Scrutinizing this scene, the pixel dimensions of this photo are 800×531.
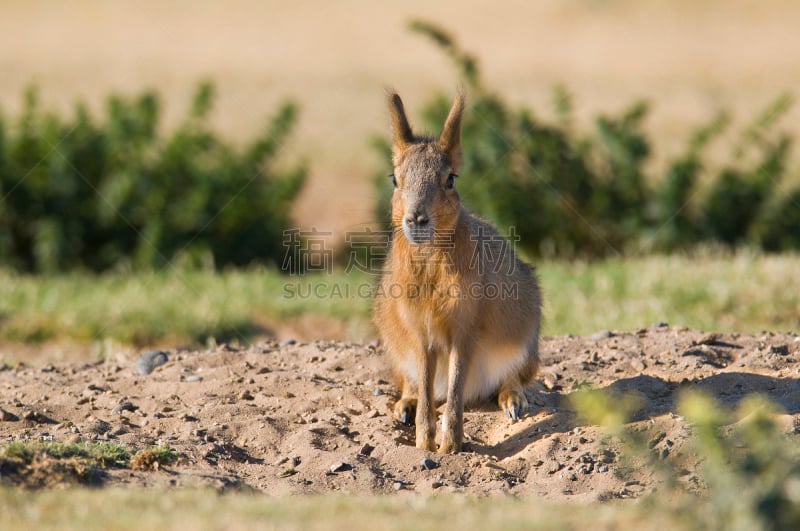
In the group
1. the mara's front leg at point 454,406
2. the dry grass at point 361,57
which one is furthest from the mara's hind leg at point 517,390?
the dry grass at point 361,57

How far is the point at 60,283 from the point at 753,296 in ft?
26.3

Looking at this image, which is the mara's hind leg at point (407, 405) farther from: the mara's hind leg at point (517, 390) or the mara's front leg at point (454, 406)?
the mara's hind leg at point (517, 390)

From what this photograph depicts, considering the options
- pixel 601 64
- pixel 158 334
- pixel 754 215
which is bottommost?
pixel 158 334

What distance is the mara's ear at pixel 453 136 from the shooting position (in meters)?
6.61

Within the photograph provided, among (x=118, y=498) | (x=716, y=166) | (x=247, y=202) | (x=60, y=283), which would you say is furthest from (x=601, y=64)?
(x=118, y=498)

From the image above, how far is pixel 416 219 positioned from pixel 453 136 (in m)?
0.80

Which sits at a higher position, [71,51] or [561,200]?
[71,51]

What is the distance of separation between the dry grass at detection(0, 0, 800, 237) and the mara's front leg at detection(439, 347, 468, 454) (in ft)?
34.6

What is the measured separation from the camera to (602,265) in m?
12.4

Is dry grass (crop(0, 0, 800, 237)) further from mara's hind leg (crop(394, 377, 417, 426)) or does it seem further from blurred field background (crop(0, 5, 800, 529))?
mara's hind leg (crop(394, 377, 417, 426))

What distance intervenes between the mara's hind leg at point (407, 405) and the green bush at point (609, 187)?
6756 millimetres

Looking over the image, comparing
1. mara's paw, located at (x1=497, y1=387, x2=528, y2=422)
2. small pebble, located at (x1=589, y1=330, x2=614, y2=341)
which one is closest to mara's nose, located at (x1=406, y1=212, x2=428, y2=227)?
mara's paw, located at (x1=497, y1=387, x2=528, y2=422)

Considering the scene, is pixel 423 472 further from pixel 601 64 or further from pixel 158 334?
pixel 601 64

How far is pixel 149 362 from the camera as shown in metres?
7.67
